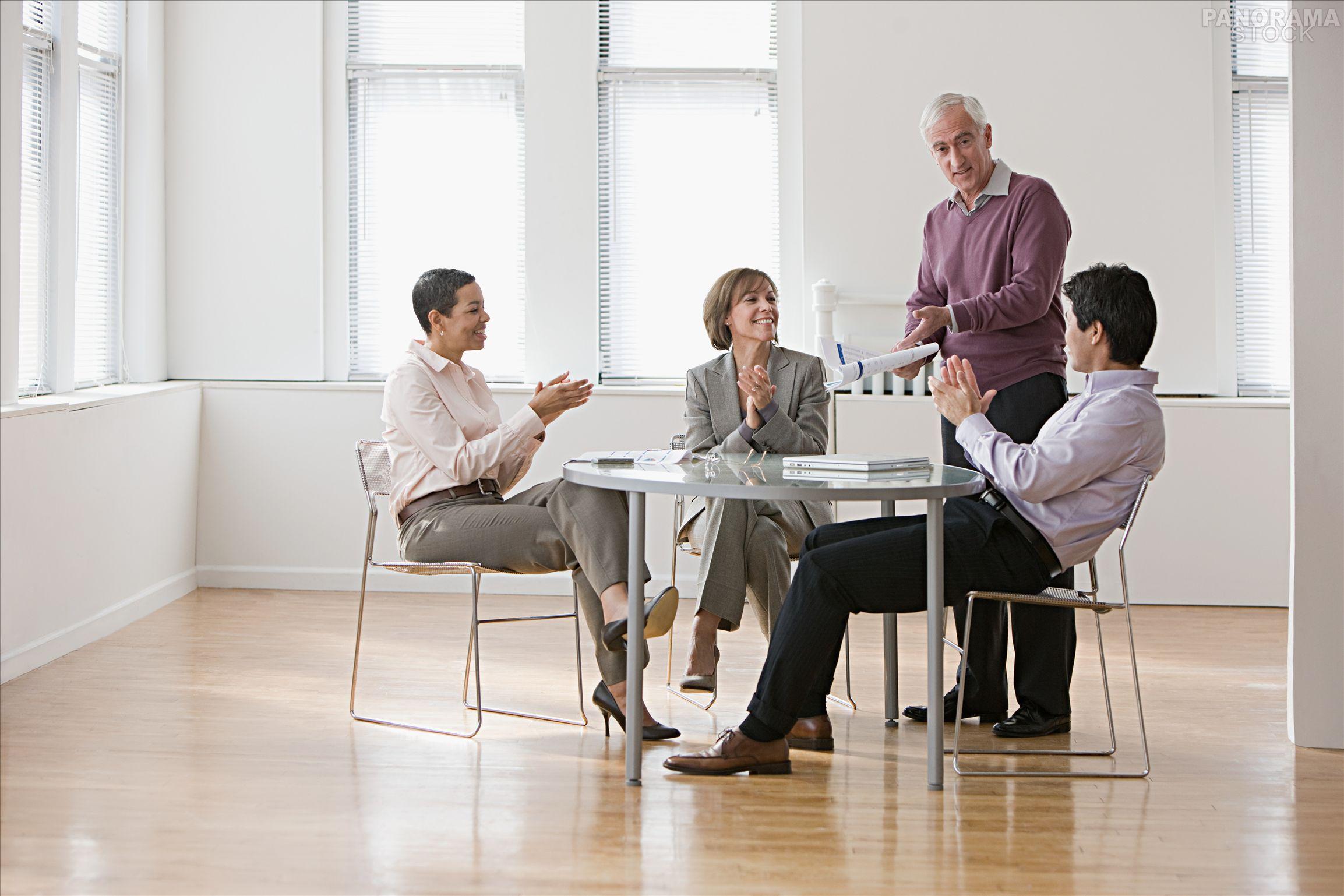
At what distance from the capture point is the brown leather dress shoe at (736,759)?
10.1 feet

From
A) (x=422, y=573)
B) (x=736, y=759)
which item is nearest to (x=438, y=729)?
(x=422, y=573)

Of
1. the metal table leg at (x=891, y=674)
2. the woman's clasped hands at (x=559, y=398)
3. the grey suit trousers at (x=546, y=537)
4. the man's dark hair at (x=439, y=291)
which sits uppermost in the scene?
the man's dark hair at (x=439, y=291)

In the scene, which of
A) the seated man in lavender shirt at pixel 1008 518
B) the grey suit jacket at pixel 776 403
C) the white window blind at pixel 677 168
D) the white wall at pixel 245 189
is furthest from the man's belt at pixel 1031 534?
the white wall at pixel 245 189

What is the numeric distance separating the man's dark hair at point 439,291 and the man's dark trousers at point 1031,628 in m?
1.53

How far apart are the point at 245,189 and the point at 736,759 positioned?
395 cm

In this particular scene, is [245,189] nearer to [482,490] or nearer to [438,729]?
[482,490]

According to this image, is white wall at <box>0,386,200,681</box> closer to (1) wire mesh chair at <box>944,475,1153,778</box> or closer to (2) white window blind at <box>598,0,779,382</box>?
(2) white window blind at <box>598,0,779,382</box>

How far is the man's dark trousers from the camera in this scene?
11.6ft

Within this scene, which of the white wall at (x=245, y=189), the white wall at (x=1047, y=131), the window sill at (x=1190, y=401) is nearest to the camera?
the window sill at (x=1190, y=401)

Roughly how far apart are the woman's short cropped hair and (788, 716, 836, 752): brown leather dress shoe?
1.16m

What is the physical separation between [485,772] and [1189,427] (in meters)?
3.61

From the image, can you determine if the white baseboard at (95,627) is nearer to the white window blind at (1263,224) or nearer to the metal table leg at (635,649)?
the metal table leg at (635,649)

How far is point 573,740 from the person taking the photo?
3.48 meters

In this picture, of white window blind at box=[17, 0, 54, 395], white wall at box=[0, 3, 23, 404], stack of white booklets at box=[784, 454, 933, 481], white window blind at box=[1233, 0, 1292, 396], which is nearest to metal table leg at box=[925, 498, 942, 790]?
stack of white booklets at box=[784, 454, 933, 481]
